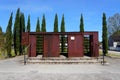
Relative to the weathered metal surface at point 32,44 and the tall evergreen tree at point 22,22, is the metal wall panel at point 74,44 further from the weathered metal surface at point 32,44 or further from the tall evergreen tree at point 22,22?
the tall evergreen tree at point 22,22

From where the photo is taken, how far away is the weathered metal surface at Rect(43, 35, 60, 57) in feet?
69.2

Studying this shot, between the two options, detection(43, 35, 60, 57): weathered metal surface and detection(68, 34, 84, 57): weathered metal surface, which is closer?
detection(43, 35, 60, 57): weathered metal surface

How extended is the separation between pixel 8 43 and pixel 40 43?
5.76m

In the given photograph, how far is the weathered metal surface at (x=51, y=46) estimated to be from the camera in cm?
2108

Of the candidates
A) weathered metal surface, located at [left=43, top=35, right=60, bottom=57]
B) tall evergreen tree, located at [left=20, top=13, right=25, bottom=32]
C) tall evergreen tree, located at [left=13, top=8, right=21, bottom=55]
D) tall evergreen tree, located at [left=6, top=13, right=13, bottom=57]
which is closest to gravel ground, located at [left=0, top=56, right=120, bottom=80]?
weathered metal surface, located at [left=43, top=35, right=60, bottom=57]

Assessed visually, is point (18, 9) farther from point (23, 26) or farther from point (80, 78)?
point (80, 78)

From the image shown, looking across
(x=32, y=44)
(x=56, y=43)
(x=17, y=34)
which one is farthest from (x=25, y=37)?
(x=17, y=34)

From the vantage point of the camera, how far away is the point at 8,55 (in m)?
29.2

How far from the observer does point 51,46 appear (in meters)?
21.1

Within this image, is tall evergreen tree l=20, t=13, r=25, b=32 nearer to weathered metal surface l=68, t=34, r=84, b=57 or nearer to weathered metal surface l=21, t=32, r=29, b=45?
weathered metal surface l=21, t=32, r=29, b=45

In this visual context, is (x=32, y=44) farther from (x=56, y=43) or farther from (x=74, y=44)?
(x=74, y=44)

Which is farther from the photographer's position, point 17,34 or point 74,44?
point 17,34

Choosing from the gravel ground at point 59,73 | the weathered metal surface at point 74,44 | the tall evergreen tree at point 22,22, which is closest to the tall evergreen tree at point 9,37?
the tall evergreen tree at point 22,22

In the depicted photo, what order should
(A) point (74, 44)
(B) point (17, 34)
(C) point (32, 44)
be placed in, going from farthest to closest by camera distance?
(B) point (17, 34)
(C) point (32, 44)
(A) point (74, 44)
